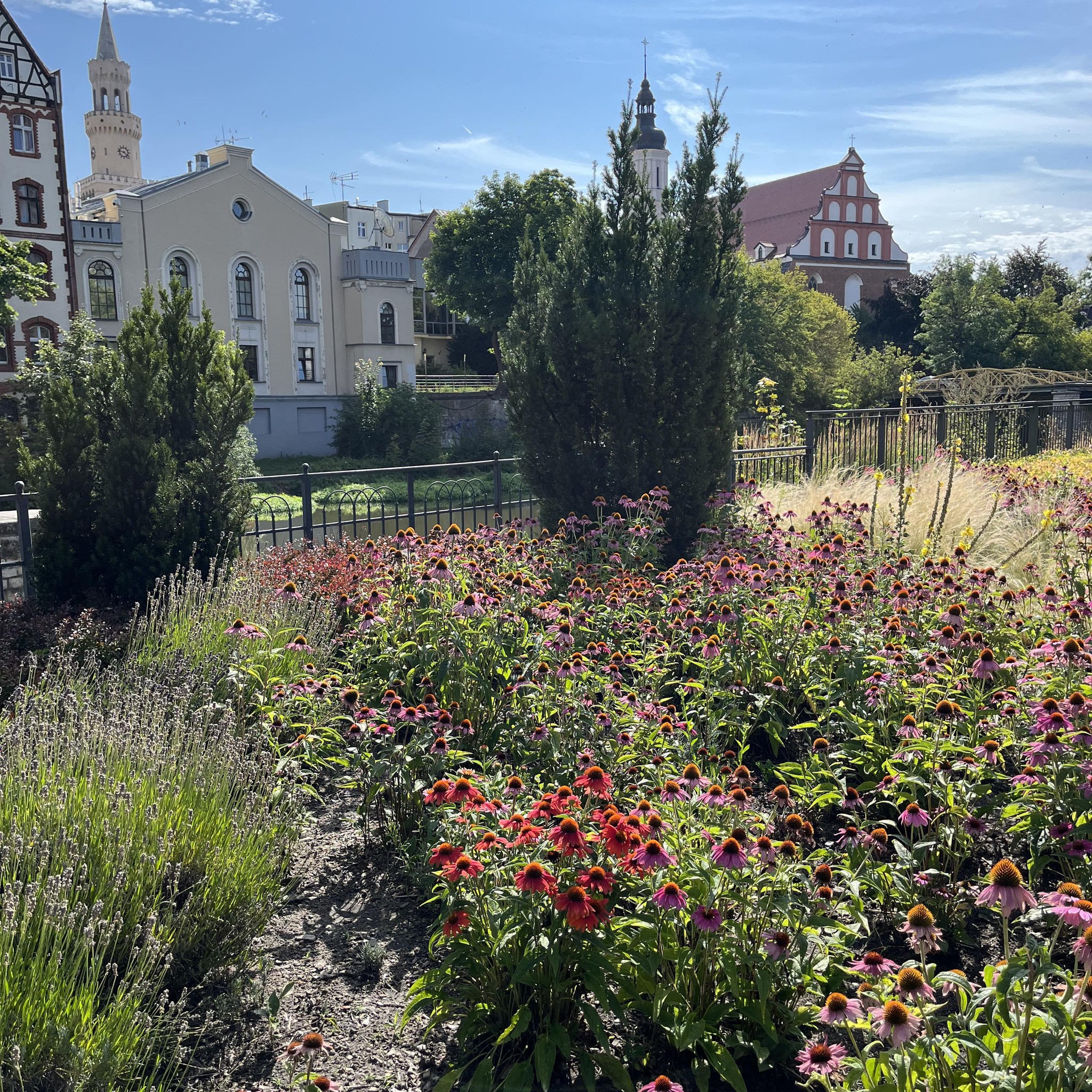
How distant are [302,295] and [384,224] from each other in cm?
2258

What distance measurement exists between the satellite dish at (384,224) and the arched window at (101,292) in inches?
972

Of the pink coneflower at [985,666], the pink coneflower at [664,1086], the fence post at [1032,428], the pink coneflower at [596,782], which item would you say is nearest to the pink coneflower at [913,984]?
the pink coneflower at [664,1086]

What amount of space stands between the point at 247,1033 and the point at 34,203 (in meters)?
35.1

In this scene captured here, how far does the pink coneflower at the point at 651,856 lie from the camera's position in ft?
7.89

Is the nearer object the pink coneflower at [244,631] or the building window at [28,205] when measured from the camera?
the pink coneflower at [244,631]

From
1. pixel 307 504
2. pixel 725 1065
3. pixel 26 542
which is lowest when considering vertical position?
pixel 725 1065

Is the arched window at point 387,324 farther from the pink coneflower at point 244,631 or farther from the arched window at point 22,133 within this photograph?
the pink coneflower at point 244,631

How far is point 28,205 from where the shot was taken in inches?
1220

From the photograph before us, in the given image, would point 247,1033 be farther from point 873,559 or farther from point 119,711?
point 873,559

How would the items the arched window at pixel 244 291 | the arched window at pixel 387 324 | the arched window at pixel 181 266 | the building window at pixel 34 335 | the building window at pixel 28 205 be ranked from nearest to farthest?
1. the building window at pixel 34 335
2. the building window at pixel 28 205
3. the arched window at pixel 181 266
4. the arched window at pixel 244 291
5. the arched window at pixel 387 324

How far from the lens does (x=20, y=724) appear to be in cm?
345

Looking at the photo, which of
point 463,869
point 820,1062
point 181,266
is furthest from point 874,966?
point 181,266

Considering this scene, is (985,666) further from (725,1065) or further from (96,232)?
(96,232)

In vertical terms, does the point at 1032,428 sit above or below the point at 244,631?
above
